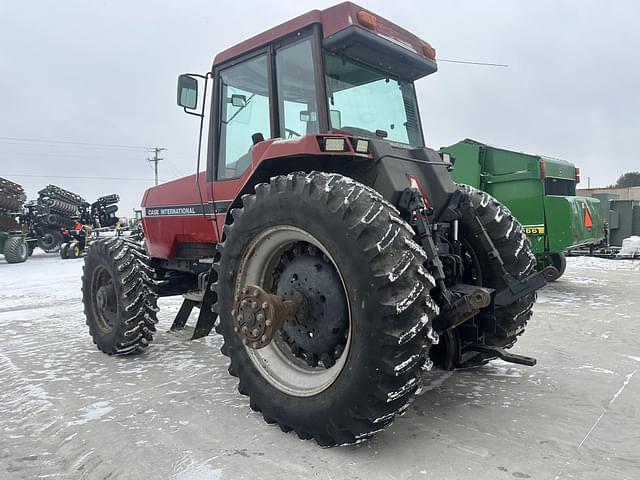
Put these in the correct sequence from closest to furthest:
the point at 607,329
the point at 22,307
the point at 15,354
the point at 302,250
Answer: the point at 302,250
the point at 15,354
the point at 607,329
the point at 22,307

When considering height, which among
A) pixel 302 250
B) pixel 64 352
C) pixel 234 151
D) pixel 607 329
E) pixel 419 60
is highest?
pixel 419 60

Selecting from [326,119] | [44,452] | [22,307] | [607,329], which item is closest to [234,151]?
[326,119]

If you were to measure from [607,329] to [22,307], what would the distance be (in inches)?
332

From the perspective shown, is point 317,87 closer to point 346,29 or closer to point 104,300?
point 346,29

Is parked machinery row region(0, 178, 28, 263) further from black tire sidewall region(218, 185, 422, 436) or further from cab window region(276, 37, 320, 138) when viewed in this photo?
black tire sidewall region(218, 185, 422, 436)

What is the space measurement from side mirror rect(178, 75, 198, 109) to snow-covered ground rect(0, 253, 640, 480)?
91.3 inches

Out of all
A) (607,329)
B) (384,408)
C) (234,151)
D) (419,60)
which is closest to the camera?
(384,408)

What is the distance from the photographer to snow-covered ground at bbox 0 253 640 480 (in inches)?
98.3

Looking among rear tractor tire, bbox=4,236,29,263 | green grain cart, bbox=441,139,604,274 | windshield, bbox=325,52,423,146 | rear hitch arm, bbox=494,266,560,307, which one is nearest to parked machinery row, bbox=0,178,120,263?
rear tractor tire, bbox=4,236,29,263

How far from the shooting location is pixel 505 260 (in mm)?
3633

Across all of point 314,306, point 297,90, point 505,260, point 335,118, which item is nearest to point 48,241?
point 297,90

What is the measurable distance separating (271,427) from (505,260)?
6.80ft

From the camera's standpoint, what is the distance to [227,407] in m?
3.34

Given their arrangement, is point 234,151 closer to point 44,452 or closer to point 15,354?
point 44,452
